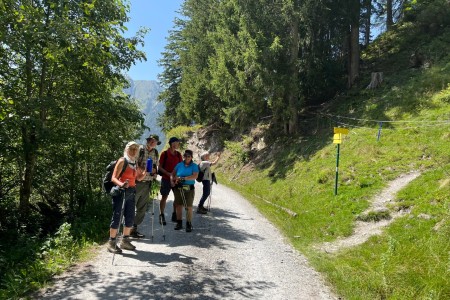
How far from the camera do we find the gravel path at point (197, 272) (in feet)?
16.3

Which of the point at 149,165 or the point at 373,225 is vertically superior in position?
the point at 149,165

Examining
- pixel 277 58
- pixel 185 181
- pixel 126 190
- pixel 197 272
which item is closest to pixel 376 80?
pixel 277 58

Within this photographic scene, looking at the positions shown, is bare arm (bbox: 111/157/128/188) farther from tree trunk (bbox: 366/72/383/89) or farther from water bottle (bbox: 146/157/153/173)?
→ tree trunk (bbox: 366/72/383/89)

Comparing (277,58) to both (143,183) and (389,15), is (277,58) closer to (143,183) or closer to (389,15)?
(143,183)

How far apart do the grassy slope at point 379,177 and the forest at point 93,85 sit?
255cm

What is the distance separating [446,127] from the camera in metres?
13.7

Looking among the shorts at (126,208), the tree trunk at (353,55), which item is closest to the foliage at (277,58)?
the tree trunk at (353,55)

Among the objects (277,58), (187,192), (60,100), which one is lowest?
(187,192)

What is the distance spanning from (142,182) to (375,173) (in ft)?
29.4

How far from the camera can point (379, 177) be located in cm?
1171

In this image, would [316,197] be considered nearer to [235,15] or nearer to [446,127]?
[446,127]

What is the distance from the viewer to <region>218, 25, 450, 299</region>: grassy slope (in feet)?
18.7

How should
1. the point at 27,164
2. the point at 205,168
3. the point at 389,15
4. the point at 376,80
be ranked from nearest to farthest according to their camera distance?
1. the point at 27,164
2. the point at 205,168
3. the point at 376,80
4. the point at 389,15

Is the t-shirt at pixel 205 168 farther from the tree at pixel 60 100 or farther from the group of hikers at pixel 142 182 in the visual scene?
the tree at pixel 60 100
